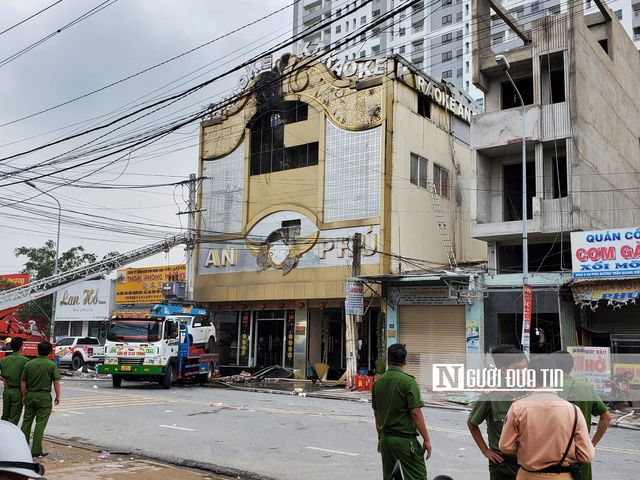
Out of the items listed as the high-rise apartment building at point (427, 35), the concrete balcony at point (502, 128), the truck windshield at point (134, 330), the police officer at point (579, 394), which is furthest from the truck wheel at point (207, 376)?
the high-rise apartment building at point (427, 35)

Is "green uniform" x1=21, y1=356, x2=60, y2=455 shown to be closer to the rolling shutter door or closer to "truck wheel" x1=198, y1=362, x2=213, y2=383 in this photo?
"truck wheel" x1=198, y1=362, x2=213, y2=383

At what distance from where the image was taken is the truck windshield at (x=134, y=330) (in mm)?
22922

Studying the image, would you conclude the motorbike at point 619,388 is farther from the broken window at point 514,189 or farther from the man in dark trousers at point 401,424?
the man in dark trousers at point 401,424

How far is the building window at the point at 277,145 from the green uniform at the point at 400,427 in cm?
2531

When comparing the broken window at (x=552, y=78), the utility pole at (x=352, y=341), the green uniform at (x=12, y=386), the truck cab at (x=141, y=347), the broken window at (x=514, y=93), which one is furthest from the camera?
the broken window at (x=514, y=93)

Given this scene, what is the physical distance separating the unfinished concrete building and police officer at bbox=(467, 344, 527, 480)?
1821 centimetres

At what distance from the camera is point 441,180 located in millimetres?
32406

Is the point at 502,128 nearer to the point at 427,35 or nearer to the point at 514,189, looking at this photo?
the point at 514,189

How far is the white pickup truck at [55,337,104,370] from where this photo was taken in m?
34.4

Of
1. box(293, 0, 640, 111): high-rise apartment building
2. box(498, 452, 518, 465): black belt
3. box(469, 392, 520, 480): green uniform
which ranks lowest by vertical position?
box(498, 452, 518, 465): black belt

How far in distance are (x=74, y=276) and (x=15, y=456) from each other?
3183 centimetres

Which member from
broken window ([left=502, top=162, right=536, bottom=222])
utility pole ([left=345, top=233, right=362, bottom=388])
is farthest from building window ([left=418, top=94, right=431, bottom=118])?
utility pole ([left=345, top=233, right=362, bottom=388])

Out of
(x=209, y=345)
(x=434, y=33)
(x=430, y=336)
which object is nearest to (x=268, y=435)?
(x=430, y=336)

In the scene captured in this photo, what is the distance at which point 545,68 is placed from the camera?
85.4 ft
